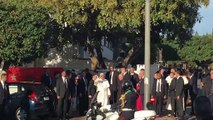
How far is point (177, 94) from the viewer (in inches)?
796

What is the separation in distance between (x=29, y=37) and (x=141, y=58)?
36.3 metres

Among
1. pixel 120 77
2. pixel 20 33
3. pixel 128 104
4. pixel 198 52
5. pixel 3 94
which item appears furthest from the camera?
pixel 198 52

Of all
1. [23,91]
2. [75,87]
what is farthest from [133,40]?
[23,91]

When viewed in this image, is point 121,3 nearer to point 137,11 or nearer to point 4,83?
point 137,11

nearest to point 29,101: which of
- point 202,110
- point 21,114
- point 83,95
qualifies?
point 21,114

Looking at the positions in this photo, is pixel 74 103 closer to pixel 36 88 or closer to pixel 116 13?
pixel 36 88

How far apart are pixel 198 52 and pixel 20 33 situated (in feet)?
215

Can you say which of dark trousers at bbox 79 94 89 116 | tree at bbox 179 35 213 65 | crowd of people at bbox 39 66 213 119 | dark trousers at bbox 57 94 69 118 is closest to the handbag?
crowd of people at bbox 39 66 213 119

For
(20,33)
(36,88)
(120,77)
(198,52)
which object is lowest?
(36,88)

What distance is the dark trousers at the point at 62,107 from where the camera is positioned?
20.0m

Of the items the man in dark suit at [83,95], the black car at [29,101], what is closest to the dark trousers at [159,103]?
the man in dark suit at [83,95]

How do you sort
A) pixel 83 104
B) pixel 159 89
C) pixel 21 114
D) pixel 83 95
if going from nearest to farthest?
pixel 21 114
pixel 159 89
pixel 83 95
pixel 83 104

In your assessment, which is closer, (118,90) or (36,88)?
(36,88)

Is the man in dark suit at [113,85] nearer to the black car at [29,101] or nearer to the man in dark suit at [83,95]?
the man in dark suit at [83,95]
